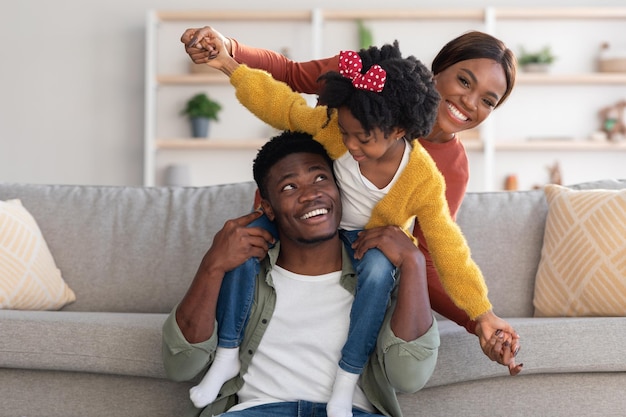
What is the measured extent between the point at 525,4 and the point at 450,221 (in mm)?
4766

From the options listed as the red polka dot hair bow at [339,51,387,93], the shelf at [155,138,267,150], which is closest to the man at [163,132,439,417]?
the red polka dot hair bow at [339,51,387,93]

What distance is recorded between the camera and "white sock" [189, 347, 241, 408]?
178cm

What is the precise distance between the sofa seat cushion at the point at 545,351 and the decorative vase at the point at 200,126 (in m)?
4.06

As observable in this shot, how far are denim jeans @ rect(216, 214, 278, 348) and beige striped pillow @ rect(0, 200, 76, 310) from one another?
1030 millimetres

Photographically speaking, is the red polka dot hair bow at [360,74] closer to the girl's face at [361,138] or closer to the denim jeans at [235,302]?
the girl's face at [361,138]

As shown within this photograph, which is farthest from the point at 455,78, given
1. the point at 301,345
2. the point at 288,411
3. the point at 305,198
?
the point at 288,411

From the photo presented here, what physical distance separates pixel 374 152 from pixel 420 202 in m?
0.17

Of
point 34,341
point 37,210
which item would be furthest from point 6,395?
point 37,210

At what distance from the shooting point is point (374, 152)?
1689mm

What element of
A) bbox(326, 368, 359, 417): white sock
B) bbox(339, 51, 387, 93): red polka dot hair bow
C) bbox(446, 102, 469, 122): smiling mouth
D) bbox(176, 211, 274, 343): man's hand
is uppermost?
bbox(339, 51, 387, 93): red polka dot hair bow

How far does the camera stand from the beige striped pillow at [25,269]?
8.38 feet

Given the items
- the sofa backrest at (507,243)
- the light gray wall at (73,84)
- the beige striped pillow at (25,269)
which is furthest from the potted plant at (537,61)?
the beige striped pillow at (25,269)

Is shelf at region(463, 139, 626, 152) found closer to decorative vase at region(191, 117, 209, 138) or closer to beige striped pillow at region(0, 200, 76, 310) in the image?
decorative vase at region(191, 117, 209, 138)

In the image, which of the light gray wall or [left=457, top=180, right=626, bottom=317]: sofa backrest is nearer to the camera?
[left=457, top=180, right=626, bottom=317]: sofa backrest
